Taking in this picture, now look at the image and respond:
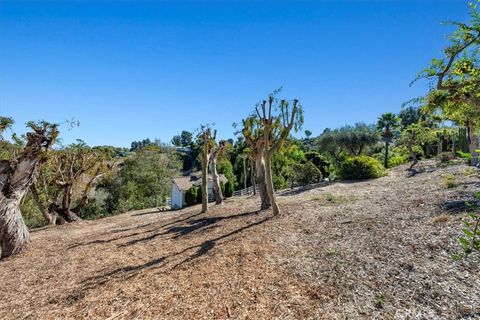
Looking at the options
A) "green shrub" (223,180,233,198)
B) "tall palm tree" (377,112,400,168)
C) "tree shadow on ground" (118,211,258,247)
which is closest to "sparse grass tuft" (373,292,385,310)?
"tree shadow on ground" (118,211,258,247)

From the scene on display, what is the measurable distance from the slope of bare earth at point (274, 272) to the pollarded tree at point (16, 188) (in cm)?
59

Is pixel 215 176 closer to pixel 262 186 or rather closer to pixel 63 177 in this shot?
pixel 262 186

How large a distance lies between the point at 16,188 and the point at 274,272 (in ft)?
32.4

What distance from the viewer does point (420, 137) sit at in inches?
795

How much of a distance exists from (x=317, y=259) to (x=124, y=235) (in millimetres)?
8342

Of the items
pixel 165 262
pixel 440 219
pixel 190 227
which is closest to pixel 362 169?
pixel 440 219

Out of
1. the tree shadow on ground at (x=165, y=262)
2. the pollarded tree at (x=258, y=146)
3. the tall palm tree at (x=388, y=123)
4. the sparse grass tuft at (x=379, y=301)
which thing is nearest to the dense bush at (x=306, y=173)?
the tall palm tree at (x=388, y=123)

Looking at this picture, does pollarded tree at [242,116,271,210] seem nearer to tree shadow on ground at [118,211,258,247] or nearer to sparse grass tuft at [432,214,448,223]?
tree shadow on ground at [118,211,258,247]

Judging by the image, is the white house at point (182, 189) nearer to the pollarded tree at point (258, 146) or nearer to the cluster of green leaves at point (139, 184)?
the cluster of green leaves at point (139, 184)

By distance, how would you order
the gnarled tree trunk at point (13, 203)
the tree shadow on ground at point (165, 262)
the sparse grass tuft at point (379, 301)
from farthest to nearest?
the gnarled tree trunk at point (13, 203) < the tree shadow on ground at point (165, 262) < the sparse grass tuft at point (379, 301)

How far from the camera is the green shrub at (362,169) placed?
63.0 feet

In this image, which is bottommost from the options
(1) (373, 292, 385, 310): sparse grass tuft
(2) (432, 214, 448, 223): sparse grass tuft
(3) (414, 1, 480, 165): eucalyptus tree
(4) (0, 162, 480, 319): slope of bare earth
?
(1) (373, 292, 385, 310): sparse grass tuft

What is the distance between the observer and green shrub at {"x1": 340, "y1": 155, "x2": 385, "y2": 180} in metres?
19.2

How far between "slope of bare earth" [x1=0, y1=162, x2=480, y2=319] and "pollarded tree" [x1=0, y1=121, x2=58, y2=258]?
59cm
